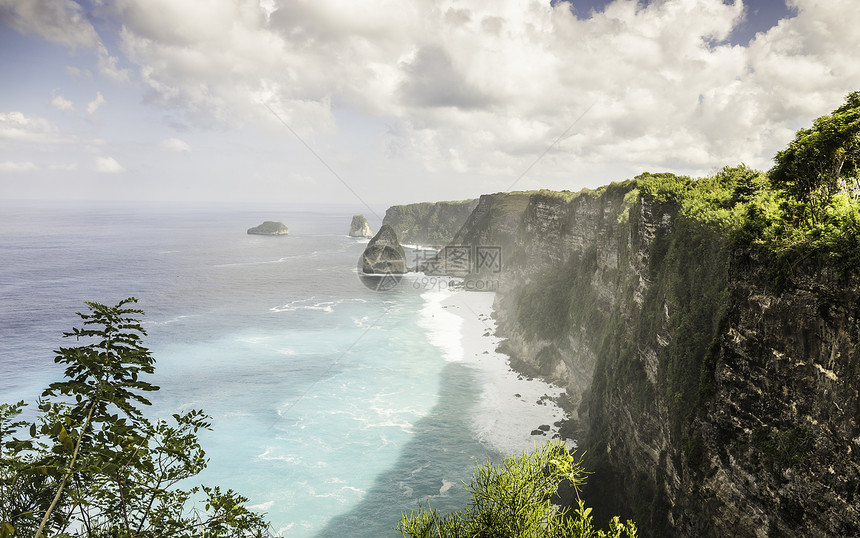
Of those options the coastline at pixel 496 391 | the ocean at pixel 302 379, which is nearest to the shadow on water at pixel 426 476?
the ocean at pixel 302 379

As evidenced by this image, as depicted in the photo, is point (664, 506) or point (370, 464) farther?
point (370, 464)

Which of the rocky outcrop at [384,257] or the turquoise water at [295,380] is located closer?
the turquoise water at [295,380]

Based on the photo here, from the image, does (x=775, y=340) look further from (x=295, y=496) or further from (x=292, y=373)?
(x=292, y=373)

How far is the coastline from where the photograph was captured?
4947 centimetres

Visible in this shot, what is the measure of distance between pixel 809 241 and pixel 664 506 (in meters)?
20.8

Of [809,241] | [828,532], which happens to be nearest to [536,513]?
[828,532]

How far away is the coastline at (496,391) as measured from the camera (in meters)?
49.5

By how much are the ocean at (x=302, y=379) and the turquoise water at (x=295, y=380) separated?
0.69 feet

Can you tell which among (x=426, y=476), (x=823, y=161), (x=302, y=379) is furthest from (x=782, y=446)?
(x=302, y=379)

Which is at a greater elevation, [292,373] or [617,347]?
[617,347]

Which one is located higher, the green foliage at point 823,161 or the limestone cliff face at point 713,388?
the green foliage at point 823,161

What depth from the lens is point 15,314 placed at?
84.2 meters

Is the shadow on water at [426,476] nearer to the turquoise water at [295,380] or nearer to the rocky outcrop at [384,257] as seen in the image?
the turquoise water at [295,380]

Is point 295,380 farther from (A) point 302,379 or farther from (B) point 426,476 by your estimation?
(B) point 426,476
